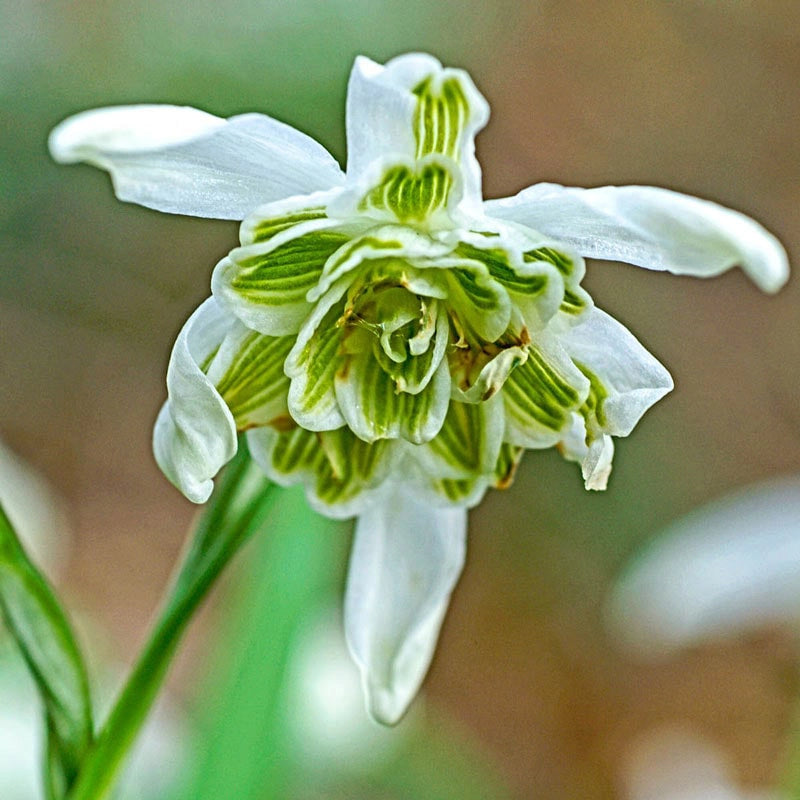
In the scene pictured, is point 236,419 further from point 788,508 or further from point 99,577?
point 99,577

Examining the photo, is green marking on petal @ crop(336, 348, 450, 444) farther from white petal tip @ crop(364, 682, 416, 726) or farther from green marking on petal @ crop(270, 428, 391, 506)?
white petal tip @ crop(364, 682, 416, 726)

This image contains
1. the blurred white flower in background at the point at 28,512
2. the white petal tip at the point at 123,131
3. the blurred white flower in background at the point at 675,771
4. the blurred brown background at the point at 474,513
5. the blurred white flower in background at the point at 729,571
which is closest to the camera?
the white petal tip at the point at 123,131

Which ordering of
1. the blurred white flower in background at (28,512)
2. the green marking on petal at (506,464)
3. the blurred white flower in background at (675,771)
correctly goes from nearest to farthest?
the green marking on petal at (506,464)
the blurred white flower in background at (28,512)
the blurred white flower in background at (675,771)

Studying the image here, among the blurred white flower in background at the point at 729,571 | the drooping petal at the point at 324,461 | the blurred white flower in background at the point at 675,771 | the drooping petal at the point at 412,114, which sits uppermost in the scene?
the drooping petal at the point at 412,114

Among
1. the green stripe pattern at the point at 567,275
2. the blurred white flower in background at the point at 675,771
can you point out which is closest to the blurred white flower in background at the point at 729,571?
the blurred white flower in background at the point at 675,771

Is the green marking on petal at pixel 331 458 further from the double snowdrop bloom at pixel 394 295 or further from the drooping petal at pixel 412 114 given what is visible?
the drooping petal at pixel 412 114

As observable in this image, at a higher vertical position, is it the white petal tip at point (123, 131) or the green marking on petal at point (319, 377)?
the white petal tip at point (123, 131)
